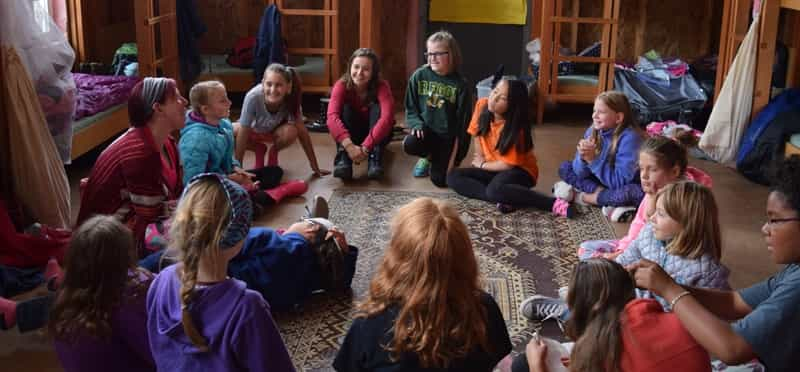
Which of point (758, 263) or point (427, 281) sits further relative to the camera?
point (758, 263)

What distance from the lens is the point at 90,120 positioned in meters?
4.89

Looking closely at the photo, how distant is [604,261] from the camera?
201 centimetres

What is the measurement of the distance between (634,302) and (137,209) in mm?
1968

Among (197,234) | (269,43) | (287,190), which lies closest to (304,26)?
(269,43)

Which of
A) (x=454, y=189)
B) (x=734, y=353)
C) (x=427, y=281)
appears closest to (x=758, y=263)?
(x=454, y=189)

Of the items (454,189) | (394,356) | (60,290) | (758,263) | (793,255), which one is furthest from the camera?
(454,189)

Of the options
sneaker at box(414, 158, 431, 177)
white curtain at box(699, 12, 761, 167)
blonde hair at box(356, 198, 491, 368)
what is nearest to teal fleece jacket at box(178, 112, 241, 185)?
sneaker at box(414, 158, 431, 177)

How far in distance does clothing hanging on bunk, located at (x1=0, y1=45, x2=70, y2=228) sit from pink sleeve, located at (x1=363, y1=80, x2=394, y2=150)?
170cm

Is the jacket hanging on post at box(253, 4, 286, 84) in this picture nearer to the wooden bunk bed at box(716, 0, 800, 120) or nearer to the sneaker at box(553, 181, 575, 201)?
the sneaker at box(553, 181, 575, 201)

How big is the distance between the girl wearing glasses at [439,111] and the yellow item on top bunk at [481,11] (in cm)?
222

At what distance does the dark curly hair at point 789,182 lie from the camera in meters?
1.99

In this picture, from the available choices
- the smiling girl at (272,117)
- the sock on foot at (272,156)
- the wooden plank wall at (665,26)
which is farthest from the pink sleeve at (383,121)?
the wooden plank wall at (665,26)

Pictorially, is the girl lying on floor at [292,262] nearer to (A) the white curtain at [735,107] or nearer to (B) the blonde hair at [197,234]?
(B) the blonde hair at [197,234]

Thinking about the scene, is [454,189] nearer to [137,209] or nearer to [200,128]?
[200,128]
